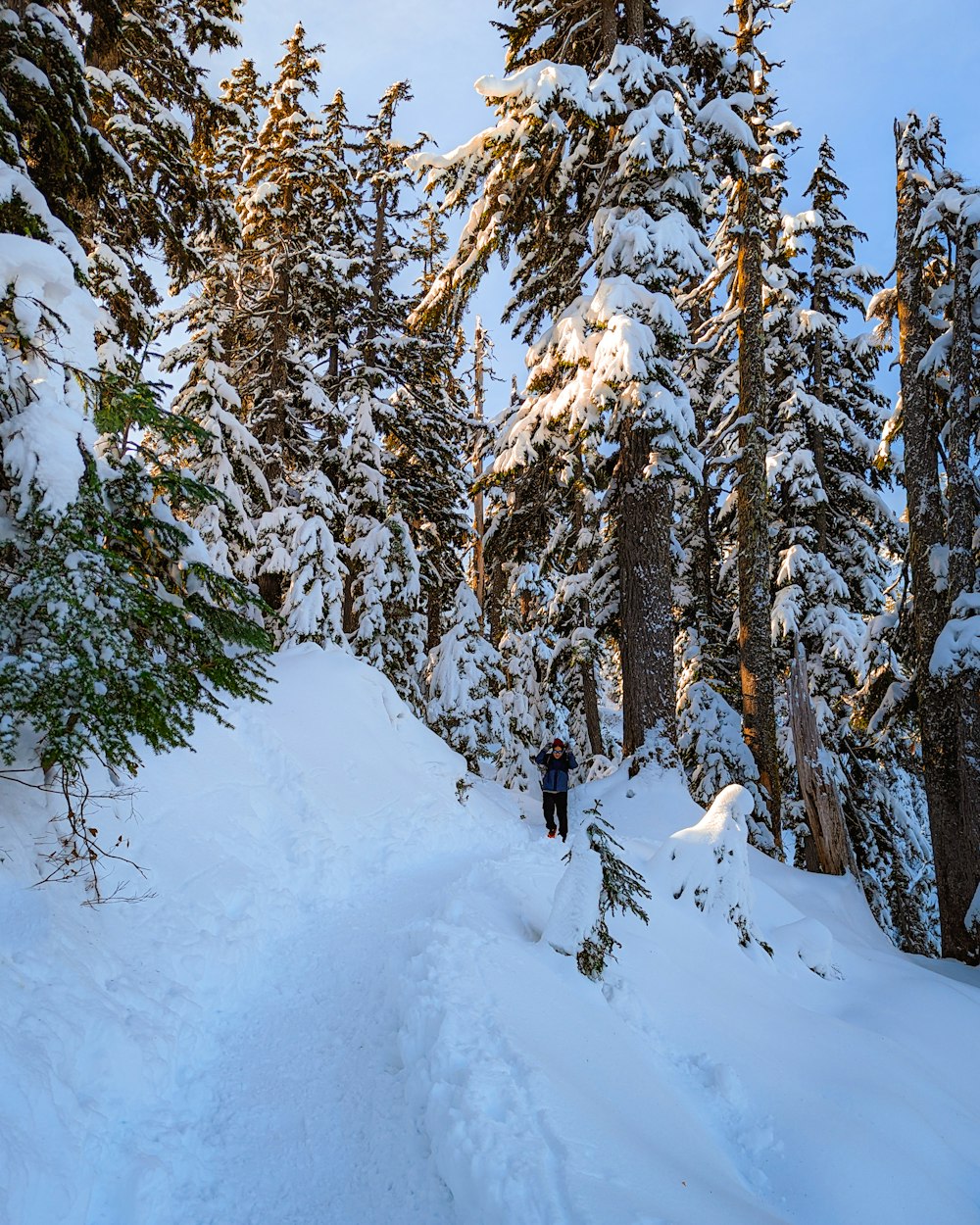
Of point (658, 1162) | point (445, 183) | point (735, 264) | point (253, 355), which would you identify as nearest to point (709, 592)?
point (735, 264)

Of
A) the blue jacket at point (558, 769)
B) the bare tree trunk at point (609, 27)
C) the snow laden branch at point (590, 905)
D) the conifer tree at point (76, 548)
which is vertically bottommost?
the blue jacket at point (558, 769)

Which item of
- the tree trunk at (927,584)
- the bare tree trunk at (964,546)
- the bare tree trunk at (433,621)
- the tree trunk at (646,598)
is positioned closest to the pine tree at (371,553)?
the bare tree trunk at (433,621)

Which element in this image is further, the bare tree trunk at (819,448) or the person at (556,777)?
the bare tree trunk at (819,448)

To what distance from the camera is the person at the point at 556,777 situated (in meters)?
11.0

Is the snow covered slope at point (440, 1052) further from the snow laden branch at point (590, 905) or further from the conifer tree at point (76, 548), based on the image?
the conifer tree at point (76, 548)

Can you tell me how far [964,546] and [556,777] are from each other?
6887 mm

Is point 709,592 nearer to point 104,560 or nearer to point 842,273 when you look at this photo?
point 842,273

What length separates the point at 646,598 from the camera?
950cm

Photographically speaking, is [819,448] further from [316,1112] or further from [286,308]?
[316,1112]

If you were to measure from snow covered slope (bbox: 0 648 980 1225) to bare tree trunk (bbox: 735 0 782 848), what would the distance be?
343cm

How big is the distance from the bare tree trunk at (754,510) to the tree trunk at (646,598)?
6.09 ft

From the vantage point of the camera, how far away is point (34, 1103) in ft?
9.59

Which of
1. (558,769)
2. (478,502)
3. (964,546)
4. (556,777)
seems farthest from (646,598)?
(478,502)

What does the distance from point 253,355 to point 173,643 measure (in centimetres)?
1320
